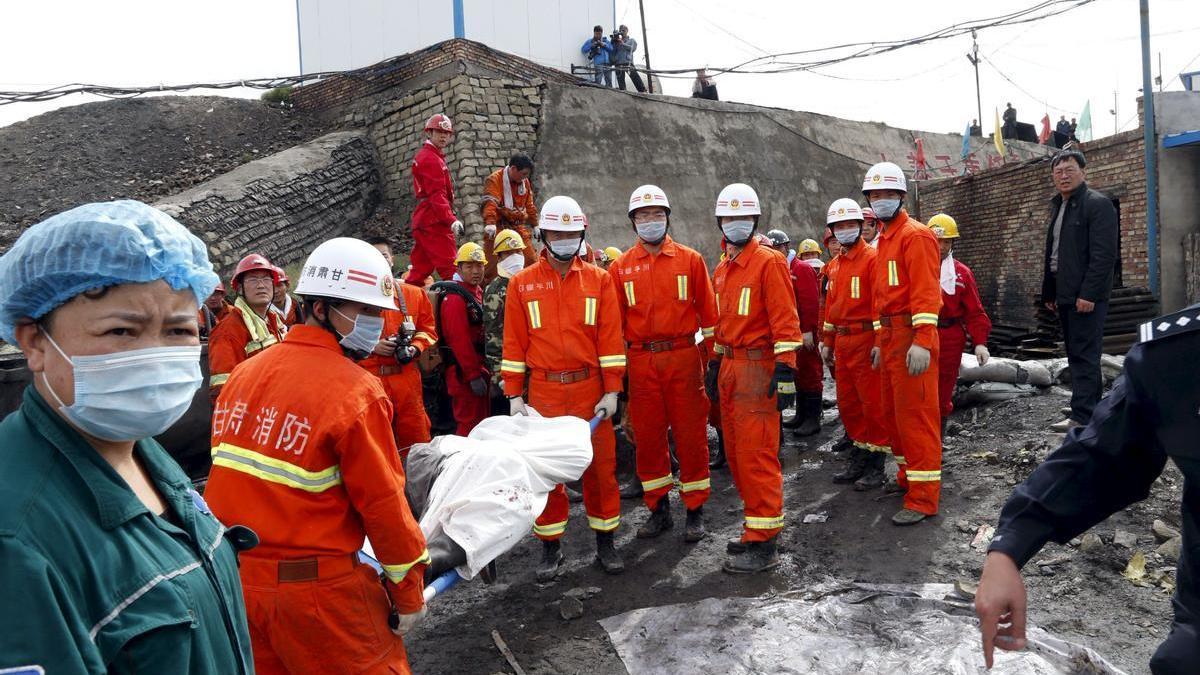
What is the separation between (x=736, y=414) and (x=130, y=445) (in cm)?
386

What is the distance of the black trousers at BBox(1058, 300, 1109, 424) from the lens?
5934 mm

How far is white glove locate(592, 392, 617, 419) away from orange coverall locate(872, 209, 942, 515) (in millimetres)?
2045

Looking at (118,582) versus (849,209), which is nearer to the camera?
(118,582)

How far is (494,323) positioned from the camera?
19.6 ft

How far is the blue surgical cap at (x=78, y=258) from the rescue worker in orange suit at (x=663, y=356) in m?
4.05

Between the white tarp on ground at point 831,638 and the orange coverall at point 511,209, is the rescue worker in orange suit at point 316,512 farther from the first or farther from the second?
the orange coverall at point 511,209

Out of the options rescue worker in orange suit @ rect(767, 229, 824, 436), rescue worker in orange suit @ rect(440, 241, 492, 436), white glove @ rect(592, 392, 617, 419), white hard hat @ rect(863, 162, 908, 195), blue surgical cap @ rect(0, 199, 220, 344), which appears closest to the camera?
blue surgical cap @ rect(0, 199, 220, 344)

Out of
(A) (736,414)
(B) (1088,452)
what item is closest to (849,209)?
(A) (736,414)

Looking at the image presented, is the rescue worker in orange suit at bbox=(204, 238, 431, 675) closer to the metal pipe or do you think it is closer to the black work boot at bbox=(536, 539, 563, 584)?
the black work boot at bbox=(536, 539, 563, 584)

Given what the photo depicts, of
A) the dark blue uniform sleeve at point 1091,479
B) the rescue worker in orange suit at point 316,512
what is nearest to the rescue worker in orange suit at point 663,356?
the rescue worker in orange suit at point 316,512

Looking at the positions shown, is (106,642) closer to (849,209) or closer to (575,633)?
(575,633)

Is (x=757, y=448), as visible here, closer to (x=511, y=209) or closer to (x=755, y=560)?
(x=755, y=560)

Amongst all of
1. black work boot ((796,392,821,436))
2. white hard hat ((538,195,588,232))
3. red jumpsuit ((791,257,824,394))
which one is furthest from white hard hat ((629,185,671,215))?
black work boot ((796,392,821,436))

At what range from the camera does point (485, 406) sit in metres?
6.46
